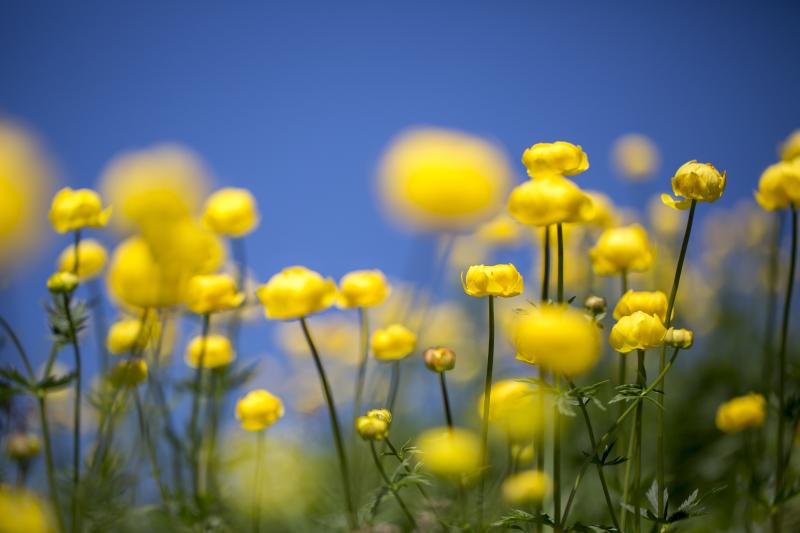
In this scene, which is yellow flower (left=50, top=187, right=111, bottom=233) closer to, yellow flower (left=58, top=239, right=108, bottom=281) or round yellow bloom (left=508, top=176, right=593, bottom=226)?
yellow flower (left=58, top=239, right=108, bottom=281)

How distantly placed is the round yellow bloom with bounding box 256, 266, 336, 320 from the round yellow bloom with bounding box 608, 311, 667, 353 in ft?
1.33

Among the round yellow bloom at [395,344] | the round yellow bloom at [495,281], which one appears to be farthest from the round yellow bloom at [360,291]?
the round yellow bloom at [495,281]

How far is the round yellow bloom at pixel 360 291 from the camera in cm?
115

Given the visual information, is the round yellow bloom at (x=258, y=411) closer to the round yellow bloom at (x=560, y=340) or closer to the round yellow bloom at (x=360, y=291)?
the round yellow bloom at (x=360, y=291)

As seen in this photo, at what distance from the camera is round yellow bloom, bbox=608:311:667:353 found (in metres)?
0.86

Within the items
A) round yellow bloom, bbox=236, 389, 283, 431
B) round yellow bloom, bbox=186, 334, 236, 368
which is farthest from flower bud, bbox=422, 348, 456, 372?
round yellow bloom, bbox=186, 334, 236, 368

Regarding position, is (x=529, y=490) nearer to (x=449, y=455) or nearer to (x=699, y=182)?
(x=449, y=455)

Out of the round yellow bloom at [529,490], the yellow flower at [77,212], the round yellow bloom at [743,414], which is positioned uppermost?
the yellow flower at [77,212]

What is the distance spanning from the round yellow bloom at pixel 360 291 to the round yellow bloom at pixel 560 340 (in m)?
0.43

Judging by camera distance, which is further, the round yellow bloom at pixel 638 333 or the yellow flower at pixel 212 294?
the yellow flower at pixel 212 294

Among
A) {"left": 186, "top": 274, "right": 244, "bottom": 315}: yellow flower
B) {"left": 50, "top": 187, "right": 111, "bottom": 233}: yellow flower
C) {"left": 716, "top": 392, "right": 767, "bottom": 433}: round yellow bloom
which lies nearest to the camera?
{"left": 50, "top": 187, "right": 111, "bottom": 233}: yellow flower

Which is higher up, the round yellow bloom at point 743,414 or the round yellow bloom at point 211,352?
the round yellow bloom at point 211,352

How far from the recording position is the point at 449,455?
2.67ft

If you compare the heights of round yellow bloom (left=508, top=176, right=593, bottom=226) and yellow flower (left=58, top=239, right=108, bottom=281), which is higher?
round yellow bloom (left=508, top=176, right=593, bottom=226)
